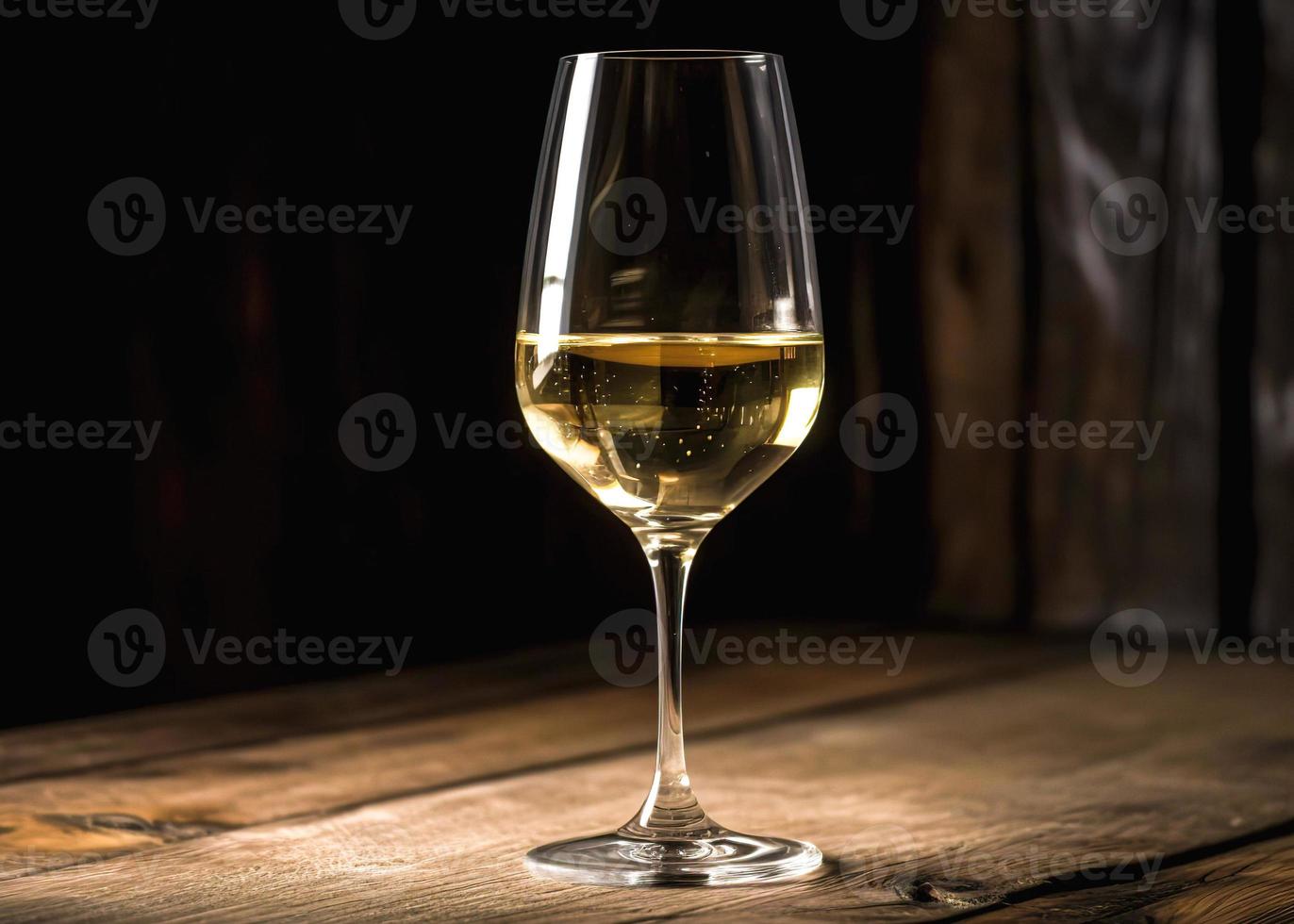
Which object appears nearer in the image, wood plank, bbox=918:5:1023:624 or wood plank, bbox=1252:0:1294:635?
wood plank, bbox=1252:0:1294:635

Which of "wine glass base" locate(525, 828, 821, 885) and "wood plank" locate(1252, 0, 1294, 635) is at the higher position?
"wood plank" locate(1252, 0, 1294, 635)

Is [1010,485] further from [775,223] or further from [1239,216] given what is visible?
[775,223]

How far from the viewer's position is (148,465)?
1503 millimetres

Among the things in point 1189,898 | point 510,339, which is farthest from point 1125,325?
point 1189,898

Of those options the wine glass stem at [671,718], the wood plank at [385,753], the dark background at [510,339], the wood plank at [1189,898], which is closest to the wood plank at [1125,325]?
the dark background at [510,339]

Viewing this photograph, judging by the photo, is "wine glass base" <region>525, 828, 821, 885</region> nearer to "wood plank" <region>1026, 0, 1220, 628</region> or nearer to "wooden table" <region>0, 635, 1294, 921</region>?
"wooden table" <region>0, 635, 1294, 921</region>

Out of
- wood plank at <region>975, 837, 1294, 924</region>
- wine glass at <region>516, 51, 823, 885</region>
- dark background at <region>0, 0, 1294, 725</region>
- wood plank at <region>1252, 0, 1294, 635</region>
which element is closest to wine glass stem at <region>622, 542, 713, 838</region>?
wine glass at <region>516, 51, 823, 885</region>

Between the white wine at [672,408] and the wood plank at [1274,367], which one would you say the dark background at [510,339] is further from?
the white wine at [672,408]

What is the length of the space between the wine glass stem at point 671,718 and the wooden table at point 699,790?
56 millimetres

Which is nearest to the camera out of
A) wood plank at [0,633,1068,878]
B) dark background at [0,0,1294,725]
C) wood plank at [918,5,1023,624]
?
wood plank at [0,633,1068,878]

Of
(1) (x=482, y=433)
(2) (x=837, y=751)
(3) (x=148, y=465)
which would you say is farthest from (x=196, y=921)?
(1) (x=482, y=433)

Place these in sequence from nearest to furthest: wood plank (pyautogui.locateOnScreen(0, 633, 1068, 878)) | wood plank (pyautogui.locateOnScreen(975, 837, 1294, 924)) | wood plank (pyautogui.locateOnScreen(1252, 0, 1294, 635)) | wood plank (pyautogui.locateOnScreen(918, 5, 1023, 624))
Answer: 1. wood plank (pyautogui.locateOnScreen(975, 837, 1294, 924))
2. wood plank (pyautogui.locateOnScreen(0, 633, 1068, 878))
3. wood plank (pyautogui.locateOnScreen(1252, 0, 1294, 635))
4. wood plank (pyautogui.locateOnScreen(918, 5, 1023, 624))

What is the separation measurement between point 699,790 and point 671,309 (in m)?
0.40

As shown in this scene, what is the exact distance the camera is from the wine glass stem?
2.91 ft
